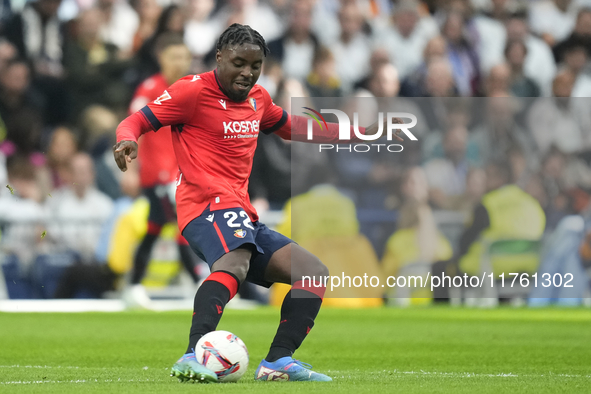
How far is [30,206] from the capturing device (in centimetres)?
1201

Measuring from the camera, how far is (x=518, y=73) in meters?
14.4

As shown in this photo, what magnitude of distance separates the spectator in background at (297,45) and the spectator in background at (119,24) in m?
2.11

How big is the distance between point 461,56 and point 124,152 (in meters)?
10.8

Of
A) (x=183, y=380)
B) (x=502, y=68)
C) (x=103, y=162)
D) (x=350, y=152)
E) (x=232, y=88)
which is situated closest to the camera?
(x=183, y=380)

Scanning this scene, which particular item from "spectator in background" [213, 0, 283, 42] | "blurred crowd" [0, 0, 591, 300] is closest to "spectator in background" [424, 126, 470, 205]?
"blurred crowd" [0, 0, 591, 300]

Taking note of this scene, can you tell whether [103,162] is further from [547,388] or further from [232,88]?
[547,388]

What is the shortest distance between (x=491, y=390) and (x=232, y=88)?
6.81 ft

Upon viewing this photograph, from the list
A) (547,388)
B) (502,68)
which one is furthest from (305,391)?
(502,68)

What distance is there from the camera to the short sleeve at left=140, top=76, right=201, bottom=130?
490cm

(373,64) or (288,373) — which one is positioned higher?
(373,64)

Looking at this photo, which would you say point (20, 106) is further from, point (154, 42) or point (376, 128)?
point (376, 128)

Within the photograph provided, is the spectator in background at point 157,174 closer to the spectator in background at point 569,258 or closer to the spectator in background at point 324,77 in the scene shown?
the spectator in background at point 324,77

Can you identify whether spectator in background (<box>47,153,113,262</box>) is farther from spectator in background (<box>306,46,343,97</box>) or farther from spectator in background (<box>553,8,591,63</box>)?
spectator in background (<box>553,8,591,63</box>)

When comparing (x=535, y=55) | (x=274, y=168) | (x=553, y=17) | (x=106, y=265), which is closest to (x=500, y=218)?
(x=274, y=168)
